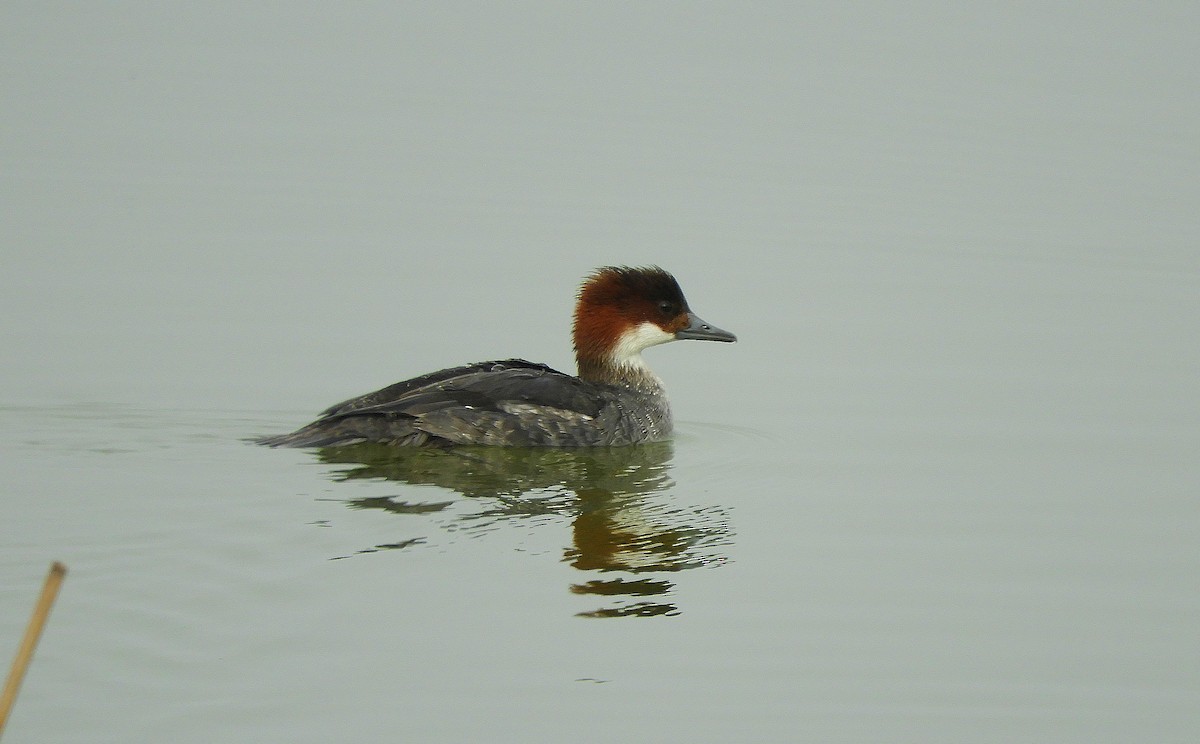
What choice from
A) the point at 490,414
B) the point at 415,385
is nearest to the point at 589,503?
the point at 490,414

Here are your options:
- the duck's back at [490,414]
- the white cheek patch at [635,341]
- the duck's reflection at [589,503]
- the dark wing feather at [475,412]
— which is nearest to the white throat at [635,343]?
the white cheek patch at [635,341]

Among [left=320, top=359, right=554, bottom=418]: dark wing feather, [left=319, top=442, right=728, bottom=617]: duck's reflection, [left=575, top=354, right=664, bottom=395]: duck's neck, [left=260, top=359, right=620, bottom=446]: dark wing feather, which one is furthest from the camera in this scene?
[left=575, top=354, right=664, bottom=395]: duck's neck

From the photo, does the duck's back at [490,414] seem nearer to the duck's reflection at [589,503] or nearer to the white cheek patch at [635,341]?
the duck's reflection at [589,503]

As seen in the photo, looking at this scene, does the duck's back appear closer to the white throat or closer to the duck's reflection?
the duck's reflection

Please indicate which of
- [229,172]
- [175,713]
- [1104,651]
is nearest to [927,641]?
[1104,651]

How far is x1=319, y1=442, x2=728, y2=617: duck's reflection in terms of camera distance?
27.8 ft

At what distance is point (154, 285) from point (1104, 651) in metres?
9.16

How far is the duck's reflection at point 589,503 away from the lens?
8484 mm

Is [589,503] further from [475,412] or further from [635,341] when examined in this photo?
[635,341]

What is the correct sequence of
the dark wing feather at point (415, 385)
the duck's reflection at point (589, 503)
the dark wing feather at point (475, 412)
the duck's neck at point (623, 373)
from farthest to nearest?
the duck's neck at point (623, 373) < the dark wing feather at point (415, 385) < the dark wing feather at point (475, 412) < the duck's reflection at point (589, 503)

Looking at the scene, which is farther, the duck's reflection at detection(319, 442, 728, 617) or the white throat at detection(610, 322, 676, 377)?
the white throat at detection(610, 322, 676, 377)

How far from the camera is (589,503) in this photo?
9727 millimetres

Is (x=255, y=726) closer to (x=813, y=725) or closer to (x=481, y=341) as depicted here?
(x=813, y=725)

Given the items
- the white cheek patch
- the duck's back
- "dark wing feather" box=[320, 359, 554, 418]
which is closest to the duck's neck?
the white cheek patch
